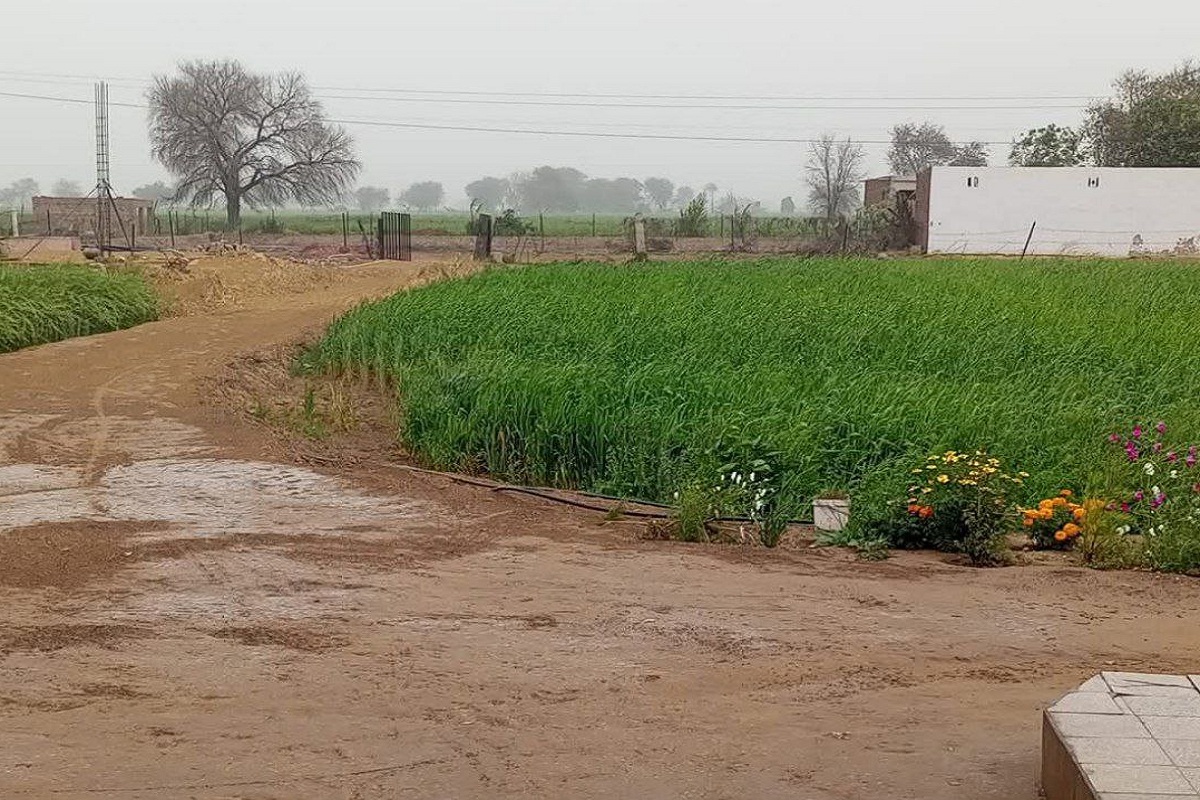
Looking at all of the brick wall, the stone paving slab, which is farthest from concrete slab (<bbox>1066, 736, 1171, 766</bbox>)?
the brick wall

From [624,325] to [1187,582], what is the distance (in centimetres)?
894

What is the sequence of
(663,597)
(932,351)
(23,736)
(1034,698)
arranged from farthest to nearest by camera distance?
(932,351)
(663,597)
(1034,698)
(23,736)

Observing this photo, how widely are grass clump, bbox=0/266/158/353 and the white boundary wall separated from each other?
26652 millimetres

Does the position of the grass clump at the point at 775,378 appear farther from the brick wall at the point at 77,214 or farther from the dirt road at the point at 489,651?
the brick wall at the point at 77,214

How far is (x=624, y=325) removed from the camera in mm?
15336

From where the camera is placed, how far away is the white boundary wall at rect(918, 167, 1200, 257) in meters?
39.2

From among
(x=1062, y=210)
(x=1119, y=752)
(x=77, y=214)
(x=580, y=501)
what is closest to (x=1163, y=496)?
(x=580, y=501)

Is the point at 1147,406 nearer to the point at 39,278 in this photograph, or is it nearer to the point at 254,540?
the point at 254,540

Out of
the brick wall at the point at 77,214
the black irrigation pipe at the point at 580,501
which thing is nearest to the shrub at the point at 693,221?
the brick wall at the point at 77,214

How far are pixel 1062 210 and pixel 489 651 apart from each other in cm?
3754

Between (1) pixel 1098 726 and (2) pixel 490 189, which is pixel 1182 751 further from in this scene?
(2) pixel 490 189

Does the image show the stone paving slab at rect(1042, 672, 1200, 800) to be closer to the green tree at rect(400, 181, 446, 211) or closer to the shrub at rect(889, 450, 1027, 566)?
the shrub at rect(889, 450, 1027, 566)

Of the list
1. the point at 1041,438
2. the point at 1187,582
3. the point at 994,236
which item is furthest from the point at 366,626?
the point at 994,236

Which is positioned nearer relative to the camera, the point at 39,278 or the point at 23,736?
the point at 23,736
